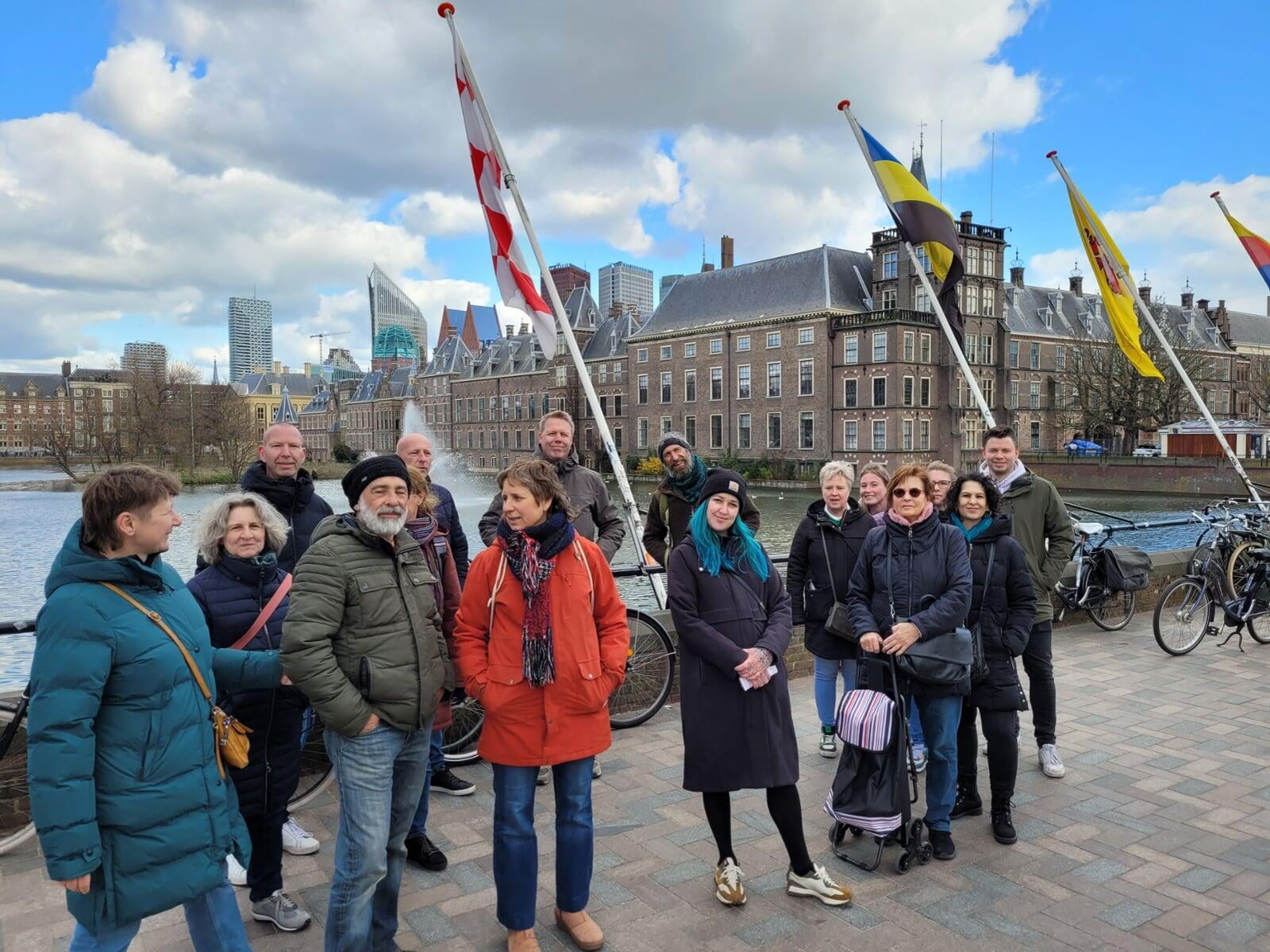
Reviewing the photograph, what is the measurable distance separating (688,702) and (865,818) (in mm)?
1013

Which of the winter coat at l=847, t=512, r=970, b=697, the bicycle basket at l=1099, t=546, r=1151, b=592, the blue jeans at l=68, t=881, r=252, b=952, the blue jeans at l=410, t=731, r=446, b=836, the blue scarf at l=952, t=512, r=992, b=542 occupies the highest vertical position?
the blue scarf at l=952, t=512, r=992, b=542

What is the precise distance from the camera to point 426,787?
3.65 metres

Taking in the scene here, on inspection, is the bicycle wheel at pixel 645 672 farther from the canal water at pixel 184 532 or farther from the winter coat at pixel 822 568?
the canal water at pixel 184 532

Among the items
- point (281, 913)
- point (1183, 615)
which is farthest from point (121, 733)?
point (1183, 615)

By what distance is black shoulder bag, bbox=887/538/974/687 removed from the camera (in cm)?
392

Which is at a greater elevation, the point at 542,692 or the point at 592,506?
the point at 592,506

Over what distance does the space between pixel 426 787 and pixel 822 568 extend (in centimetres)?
267

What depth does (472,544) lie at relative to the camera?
A: 76.9 ft

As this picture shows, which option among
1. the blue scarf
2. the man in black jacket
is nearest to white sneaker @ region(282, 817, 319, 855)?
the man in black jacket

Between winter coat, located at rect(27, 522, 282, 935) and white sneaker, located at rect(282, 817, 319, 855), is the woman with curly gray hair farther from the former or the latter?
winter coat, located at rect(27, 522, 282, 935)

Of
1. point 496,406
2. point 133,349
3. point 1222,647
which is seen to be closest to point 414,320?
point 496,406

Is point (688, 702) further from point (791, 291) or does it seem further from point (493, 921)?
point (791, 291)

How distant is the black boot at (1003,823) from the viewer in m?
4.16

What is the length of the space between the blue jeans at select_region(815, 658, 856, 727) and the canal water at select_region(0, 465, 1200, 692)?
2767mm
